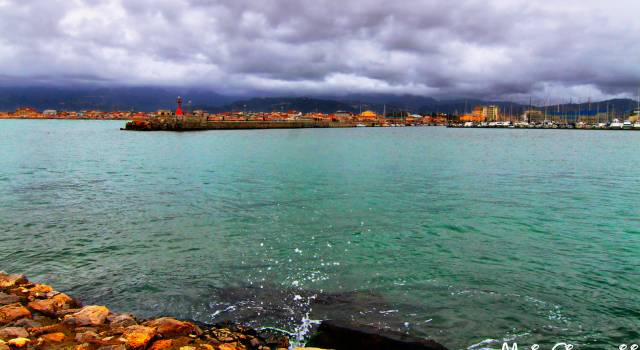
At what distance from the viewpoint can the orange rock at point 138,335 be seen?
7.11 metres

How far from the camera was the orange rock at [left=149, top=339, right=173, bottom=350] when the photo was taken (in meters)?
7.10

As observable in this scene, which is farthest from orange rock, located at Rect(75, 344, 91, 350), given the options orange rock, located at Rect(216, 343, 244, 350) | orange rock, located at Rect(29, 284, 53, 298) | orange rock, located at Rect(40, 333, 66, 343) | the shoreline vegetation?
orange rock, located at Rect(29, 284, 53, 298)

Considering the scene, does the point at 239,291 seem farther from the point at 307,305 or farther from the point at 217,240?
the point at 217,240

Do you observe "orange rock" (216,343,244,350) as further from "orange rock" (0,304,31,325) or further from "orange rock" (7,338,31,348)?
"orange rock" (0,304,31,325)

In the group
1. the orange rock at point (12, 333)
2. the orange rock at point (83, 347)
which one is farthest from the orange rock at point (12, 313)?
the orange rock at point (83, 347)

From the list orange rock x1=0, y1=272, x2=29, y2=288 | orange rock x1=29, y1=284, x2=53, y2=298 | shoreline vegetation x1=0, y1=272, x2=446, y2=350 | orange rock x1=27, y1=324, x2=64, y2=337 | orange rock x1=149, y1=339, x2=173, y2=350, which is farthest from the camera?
orange rock x1=0, y1=272, x2=29, y2=288

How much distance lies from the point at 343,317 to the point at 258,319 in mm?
1827

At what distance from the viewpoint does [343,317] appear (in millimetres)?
9219

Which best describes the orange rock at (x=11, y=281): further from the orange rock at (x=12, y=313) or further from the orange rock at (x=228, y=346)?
the orange rock at (x=228, y=346)

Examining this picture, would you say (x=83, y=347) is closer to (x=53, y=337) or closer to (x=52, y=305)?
(x=53, y=337)

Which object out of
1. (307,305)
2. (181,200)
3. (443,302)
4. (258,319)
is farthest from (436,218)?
(181,200)

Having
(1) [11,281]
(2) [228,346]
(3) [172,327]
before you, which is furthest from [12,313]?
(2) [228,346]

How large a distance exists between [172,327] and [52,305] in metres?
2.79

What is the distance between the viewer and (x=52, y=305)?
866 centimetres
